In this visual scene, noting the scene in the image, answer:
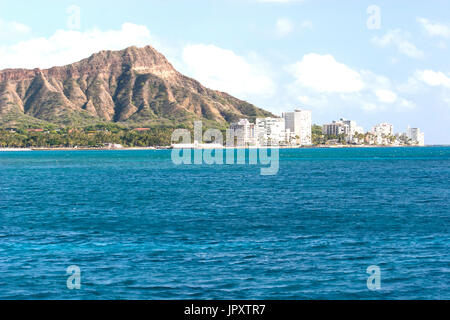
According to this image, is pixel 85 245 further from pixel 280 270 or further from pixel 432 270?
pixel 432 270

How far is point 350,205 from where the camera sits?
62219mm

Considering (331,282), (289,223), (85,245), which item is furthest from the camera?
(289,223)

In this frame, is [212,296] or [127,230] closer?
[212,296]

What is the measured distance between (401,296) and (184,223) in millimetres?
25011

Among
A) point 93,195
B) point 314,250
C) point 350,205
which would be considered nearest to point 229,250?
point 314,250

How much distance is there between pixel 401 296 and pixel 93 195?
59060mm

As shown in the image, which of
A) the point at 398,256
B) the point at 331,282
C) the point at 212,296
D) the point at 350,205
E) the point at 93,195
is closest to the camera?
the point at 212,296

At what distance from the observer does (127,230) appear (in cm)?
4412

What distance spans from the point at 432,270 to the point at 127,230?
78.4ft

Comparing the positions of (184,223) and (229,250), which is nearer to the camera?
(229,250)
